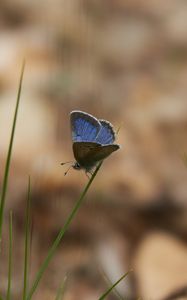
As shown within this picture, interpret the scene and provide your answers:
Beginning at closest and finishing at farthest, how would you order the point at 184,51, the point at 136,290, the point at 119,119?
the point at 136,290 < the point at 119,119 < the point at 184,51

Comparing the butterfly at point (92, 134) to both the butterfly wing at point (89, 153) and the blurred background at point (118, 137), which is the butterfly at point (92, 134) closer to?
the butterfly wing at point (89, 153)

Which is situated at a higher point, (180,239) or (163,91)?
Result: (163,91)

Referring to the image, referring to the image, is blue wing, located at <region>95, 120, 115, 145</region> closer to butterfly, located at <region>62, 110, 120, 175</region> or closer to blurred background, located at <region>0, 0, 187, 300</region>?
butterfly, located at <region>62, 110, 120, 175</region>

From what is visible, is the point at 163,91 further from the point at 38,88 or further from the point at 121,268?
the point at 121,268

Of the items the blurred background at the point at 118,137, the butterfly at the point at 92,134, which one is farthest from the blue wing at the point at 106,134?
the blurred background at the point at 118,137

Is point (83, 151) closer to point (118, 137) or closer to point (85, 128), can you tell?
point (85, 128)

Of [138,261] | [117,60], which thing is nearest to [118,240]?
[138,261]

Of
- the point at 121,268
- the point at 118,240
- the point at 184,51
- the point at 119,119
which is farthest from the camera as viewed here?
the point at 184,51

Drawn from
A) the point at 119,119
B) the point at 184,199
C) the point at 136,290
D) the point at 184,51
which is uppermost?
the point at 184,51
